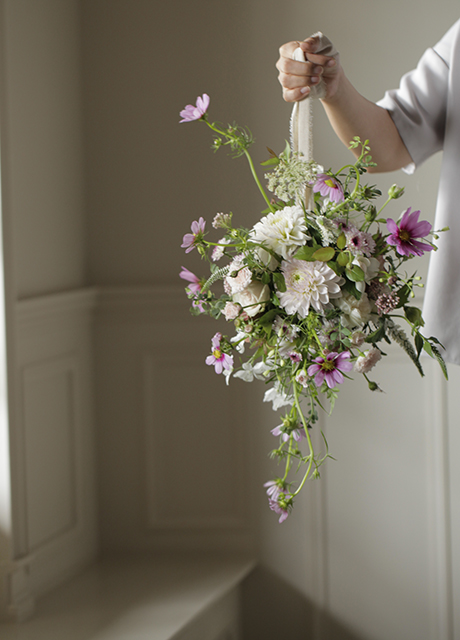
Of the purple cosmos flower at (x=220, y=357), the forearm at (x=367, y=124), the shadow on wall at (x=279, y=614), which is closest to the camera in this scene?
the purple cosmos flower at (x=220, y=357)

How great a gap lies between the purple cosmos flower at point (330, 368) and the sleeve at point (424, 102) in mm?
526

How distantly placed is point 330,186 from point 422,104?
41cm

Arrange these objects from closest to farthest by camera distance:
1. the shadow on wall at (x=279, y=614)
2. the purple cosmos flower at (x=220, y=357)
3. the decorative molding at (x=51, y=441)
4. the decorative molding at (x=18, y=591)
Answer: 1. the purple cosmos flower at (x=220, y=357)
2. the decorative molding at (x=18, y=591)
3. the decorative molding at (x=51, y=441)
4. the shadow on wall at (x=279, y=614)

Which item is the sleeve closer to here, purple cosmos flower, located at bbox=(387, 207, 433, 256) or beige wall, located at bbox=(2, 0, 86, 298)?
purple cosmos flower, located at bbox=(387, 207, 433, 256)

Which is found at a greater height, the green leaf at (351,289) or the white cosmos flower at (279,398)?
the green leaf at (351,289)

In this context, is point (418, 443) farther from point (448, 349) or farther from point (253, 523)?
point (448, 349)

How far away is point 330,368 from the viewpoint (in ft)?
2.66

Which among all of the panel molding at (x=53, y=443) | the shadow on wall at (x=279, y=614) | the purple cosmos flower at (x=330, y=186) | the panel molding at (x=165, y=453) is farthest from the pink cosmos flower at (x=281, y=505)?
the shadow on wall at (x=279, y=614)

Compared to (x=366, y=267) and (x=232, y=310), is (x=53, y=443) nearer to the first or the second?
(x=232, y=310)

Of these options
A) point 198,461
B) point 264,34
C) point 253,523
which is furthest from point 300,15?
point 253,523

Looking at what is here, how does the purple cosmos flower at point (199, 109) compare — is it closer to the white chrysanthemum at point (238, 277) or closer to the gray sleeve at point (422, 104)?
the white chrysanthemum at point (238, 277)

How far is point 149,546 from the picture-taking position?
6.92ft

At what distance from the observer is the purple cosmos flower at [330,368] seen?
802 mm

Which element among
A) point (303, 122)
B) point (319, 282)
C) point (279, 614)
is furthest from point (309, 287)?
point (279, 614)
